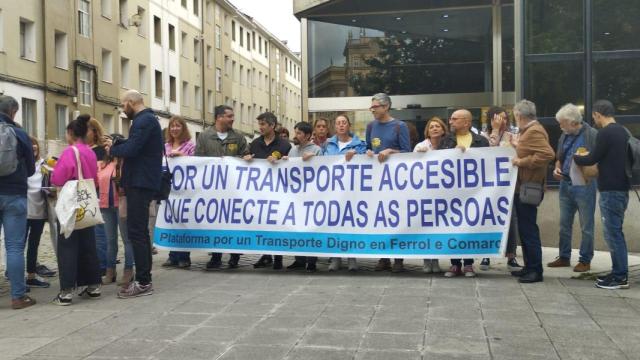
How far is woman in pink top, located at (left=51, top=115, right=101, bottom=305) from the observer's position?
19.7 ft

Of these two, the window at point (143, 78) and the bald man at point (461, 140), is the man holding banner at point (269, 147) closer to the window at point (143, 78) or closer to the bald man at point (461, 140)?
the bald man at point (461, 140)

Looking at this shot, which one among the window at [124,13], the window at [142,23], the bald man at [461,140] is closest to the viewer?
the bald man at [461,140]

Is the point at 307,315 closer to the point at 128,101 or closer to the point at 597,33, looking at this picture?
the point at 128,101

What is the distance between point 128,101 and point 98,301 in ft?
6.32

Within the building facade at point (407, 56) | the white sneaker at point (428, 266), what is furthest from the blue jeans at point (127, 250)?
the building facade at point (407, 56)

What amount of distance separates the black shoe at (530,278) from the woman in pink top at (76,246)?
4271mm

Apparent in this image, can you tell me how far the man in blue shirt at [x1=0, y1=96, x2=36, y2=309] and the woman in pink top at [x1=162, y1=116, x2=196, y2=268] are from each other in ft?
7.25

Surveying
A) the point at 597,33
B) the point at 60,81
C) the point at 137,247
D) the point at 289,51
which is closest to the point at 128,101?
the point at 137,247

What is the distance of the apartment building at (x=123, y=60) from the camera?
2633 cm

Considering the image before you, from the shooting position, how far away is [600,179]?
6.52 metres

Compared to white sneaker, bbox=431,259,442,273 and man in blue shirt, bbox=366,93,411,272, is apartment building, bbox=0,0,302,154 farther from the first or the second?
white sneaker, bbox=431,259,442,273

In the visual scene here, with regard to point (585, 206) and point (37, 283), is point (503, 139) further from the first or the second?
point (37, 283)

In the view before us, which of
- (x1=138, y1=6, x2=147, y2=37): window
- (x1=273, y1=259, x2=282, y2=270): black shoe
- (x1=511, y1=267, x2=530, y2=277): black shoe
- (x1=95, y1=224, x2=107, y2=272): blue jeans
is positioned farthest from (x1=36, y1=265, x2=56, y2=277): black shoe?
(x1=138, y1=6, x2=147, y2=37): window

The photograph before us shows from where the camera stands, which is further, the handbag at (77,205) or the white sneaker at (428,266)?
the white sneaker at (428,266)
